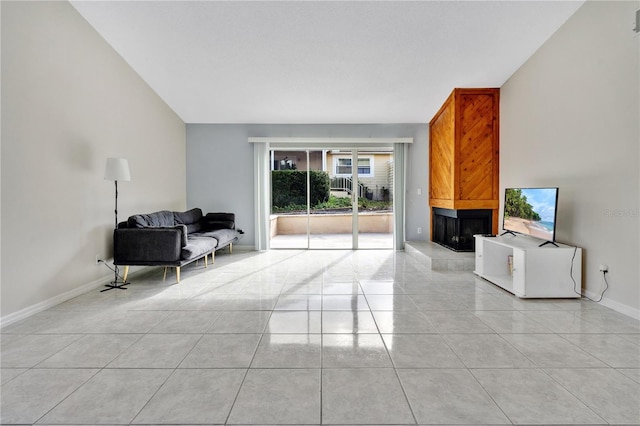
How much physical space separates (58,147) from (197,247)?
1.81 metres

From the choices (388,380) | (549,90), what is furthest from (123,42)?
(549,90)

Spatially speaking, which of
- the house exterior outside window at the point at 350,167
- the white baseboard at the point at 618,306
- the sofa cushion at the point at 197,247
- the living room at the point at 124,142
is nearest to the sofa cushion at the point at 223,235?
the sofa cushion at the point at 197,247

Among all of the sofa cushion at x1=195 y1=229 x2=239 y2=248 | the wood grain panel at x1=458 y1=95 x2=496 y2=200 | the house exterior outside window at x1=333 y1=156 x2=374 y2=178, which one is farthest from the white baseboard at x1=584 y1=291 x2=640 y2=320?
the sofa cushion at x1=195 y1=229 x2=239 y2=248

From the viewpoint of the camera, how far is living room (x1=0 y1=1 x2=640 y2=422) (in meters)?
2.75

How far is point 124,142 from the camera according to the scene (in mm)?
4336

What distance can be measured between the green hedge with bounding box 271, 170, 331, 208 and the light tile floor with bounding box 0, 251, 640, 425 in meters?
3.22

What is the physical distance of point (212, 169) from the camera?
633cm

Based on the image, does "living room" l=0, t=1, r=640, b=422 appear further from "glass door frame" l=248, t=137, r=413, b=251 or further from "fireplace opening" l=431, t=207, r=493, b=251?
"glass door frame" l=248, t=137, r=413, b=251

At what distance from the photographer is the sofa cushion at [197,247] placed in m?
3.93

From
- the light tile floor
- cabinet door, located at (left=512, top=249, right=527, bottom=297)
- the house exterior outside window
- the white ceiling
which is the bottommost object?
the light tile floor

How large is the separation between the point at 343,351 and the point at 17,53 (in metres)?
3.70

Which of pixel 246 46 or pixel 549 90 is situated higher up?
pixel 246 46

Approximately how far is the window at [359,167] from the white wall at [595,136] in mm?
2905

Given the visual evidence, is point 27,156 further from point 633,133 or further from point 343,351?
point 633,133
